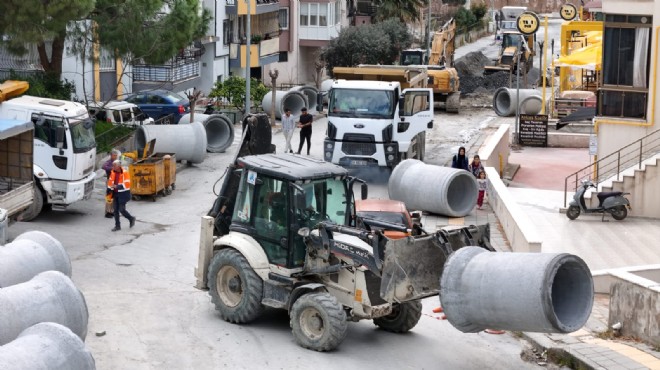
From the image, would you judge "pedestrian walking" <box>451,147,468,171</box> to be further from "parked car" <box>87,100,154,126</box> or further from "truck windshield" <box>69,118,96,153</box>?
"parked car" <box>87,100,154,126</box>

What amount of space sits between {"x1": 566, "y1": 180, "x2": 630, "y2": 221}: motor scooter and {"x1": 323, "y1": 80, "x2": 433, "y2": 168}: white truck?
4.97 m

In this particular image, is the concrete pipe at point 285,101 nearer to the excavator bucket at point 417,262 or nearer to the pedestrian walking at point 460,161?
the pedestrian walking at point 460,161

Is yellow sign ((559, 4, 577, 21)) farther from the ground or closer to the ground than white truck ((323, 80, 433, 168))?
farther from the ground

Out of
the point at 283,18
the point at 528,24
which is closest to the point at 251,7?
the point at 283,18

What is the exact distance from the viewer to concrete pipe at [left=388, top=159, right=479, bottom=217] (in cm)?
2444

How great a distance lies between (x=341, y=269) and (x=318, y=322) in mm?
743

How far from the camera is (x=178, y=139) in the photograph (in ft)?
98.7

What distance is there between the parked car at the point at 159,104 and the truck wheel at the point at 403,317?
21.5 metres

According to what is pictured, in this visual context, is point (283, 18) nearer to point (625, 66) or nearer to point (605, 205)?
point (625, 66)

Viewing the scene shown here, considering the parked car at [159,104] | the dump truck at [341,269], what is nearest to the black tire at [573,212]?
the dump truck at [341,269]

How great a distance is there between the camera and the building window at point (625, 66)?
2809 cm

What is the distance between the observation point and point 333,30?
62000mm

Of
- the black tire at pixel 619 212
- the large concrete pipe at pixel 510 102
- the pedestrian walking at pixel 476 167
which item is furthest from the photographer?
the large concrete pipe at pixel 510 102

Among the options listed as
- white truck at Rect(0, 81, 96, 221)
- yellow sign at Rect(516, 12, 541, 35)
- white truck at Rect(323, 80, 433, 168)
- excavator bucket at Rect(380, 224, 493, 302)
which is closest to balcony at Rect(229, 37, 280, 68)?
yellow sign at Rect(516, 12, 541, 35)
